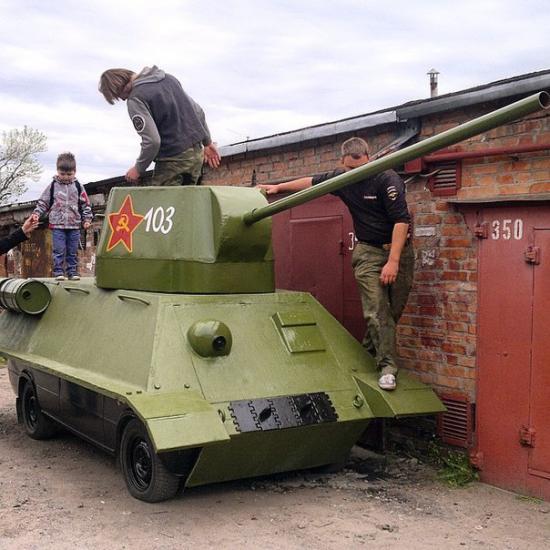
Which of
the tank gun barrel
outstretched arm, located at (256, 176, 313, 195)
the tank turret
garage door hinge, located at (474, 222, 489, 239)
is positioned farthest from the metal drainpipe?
the tank turret

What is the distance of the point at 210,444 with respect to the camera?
A: 16.5 feet

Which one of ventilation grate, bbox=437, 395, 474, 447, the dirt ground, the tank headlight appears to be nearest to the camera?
the dirt ground

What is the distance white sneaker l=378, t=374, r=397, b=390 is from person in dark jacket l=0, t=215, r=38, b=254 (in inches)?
159

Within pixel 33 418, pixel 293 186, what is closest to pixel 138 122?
pixel 293 186

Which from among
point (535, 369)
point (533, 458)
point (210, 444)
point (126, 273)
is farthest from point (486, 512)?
point (126, 273)

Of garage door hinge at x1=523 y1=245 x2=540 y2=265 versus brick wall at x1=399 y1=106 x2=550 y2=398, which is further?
brick wall at x1=399 y1=106 x2=550 y2=398

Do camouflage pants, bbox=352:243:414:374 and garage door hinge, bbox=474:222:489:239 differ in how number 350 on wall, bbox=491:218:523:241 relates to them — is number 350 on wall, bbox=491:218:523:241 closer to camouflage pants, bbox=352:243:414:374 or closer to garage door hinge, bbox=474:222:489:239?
garage door hinge, bbox=474:222:489:239

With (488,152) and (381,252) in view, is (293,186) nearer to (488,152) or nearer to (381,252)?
(381,252)

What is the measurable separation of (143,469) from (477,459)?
7.85 feet

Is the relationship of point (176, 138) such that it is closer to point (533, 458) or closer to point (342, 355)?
point (342, 355)

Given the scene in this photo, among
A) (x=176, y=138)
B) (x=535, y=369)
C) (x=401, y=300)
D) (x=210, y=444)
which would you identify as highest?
(x=176, y=138)

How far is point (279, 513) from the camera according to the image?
545 centimetres

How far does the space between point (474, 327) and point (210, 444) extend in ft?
7.48

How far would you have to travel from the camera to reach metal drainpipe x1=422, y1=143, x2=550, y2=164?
5664 mm
